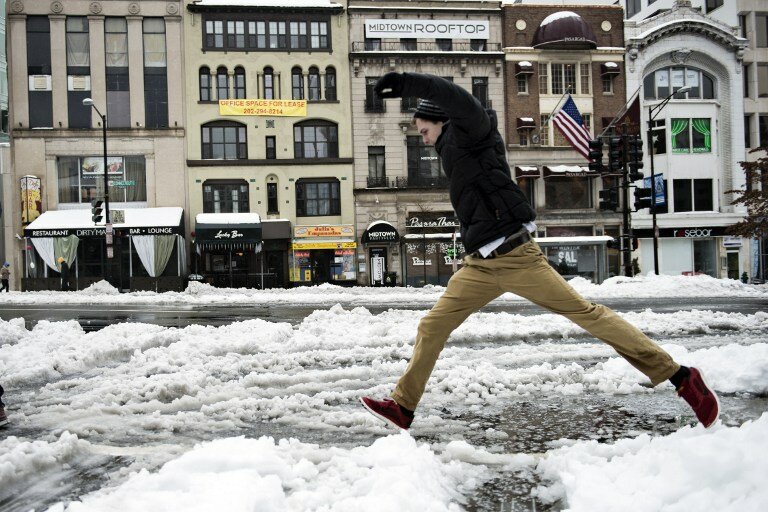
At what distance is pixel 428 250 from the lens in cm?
3625

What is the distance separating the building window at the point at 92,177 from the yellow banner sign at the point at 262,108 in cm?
593

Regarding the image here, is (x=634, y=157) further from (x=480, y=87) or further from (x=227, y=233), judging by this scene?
(x=227, y=233)

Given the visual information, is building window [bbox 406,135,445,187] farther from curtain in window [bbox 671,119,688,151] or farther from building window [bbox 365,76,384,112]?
curtain in window [bbox 671,119,688,151]

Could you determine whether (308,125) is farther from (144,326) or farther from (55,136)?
(144,326)

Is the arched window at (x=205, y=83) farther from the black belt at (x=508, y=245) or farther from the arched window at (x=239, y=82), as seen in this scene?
the black belt at (x=508, y=245)

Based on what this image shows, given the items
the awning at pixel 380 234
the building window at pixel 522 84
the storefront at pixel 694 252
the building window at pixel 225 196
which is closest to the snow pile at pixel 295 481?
the awning at pixel 380 234

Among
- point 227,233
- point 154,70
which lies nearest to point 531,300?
point 227,233

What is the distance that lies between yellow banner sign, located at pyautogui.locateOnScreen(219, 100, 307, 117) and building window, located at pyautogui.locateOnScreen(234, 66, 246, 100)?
21.0 inches

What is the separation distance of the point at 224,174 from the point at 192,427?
109 feet

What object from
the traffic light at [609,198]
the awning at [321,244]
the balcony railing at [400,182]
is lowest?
the awning at [321,244]

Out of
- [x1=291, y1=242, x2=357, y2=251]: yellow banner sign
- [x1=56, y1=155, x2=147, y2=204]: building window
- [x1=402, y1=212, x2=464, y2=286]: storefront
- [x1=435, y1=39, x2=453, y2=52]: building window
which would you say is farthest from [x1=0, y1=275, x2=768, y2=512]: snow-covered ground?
[x1=435, y1=39, x2=453, y2=52]: building window

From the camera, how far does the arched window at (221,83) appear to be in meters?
36.0

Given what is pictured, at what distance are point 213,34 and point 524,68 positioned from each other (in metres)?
18.5

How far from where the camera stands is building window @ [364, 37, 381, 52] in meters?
37.1
